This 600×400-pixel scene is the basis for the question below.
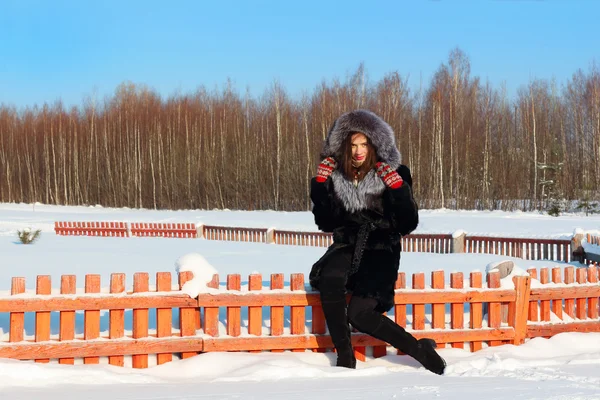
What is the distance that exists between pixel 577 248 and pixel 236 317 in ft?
34.7

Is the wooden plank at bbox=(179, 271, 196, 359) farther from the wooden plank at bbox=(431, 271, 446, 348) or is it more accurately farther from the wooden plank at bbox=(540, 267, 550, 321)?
the wooden plank at bbox=(540, 267, 550, 321)

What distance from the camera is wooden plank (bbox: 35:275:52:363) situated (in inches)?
195

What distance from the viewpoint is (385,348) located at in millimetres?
5652

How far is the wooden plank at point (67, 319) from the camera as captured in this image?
16.3ft

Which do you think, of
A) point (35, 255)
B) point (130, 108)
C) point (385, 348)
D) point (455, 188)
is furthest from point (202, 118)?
point (385, 348)

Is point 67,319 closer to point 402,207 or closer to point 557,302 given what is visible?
point 402,207

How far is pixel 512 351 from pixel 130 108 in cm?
5728

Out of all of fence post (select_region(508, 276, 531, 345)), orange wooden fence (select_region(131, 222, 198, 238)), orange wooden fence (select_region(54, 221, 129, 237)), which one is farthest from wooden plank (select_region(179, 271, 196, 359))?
orange wooden fence (select_region(54, 221, 129, 237))

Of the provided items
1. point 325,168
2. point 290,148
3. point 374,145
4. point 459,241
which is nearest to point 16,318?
point 325,168

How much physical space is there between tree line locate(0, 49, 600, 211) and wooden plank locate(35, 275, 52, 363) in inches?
1304

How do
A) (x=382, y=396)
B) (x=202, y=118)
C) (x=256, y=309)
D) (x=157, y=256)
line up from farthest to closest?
(x=202, y=118), (x=157, y=256), (x=256, y=309), (x=382, y=396)

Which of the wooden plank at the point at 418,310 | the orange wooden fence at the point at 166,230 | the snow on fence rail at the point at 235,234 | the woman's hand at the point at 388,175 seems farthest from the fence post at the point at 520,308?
the orange wooden fence at the point at 166,230

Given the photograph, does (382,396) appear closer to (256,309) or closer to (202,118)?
(256,309)

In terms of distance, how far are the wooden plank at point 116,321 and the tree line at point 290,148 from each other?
32.8 meters
